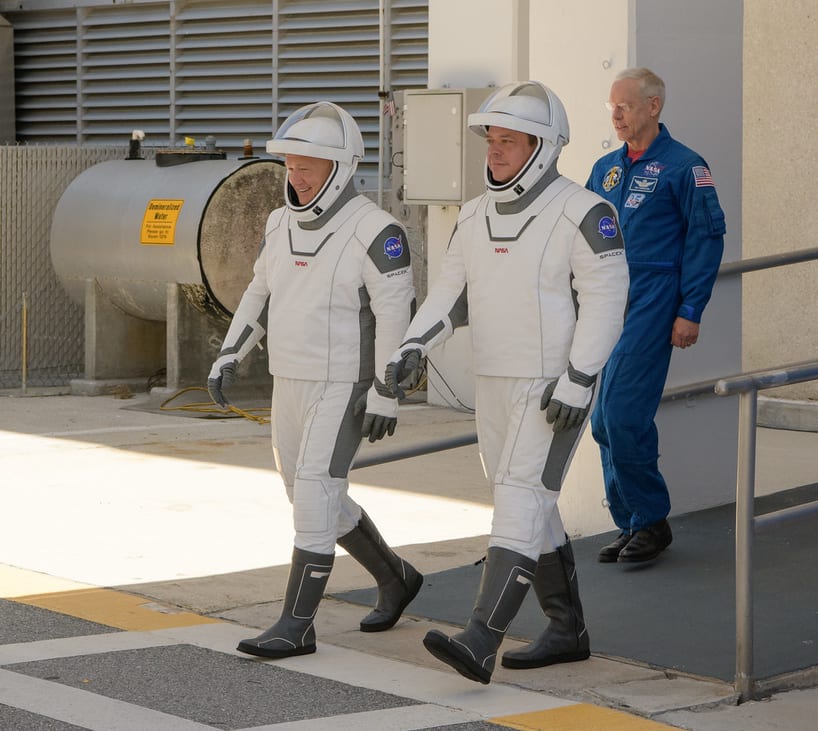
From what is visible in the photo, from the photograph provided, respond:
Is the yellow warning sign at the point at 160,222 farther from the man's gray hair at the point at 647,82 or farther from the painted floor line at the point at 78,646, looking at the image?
the painted floor line at the point at 78,646

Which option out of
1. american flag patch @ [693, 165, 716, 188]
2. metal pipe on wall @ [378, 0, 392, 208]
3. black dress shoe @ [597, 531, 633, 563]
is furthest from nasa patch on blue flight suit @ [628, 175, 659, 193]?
metal pipe on wall @ [378, 0, 392, 208]

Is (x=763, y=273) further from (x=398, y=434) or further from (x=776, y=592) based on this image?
(x=776, y=592)

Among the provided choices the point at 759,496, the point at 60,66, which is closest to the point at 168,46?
the point at 60,66

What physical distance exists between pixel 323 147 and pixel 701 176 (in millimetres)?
1645

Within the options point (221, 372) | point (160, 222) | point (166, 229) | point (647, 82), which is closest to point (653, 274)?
point (647, 82)

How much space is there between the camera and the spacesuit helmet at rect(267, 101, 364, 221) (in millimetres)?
5531

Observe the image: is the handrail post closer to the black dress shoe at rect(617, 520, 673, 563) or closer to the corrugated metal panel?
the black dress shoe at rect(617, 520, 673, 563)

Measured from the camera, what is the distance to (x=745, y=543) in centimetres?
492

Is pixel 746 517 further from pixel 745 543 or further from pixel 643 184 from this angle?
pixel 643 184

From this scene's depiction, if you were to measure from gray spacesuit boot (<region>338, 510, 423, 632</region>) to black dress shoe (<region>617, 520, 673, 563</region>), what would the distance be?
3.56 ft

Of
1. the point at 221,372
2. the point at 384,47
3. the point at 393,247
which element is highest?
the point at 384,47

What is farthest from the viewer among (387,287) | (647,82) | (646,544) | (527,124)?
(646,544)

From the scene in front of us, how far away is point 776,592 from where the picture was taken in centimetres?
606

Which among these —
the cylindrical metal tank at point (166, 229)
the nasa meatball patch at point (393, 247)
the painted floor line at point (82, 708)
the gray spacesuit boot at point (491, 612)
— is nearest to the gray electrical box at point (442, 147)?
the cylindrical metal tank at point (166, 229)
